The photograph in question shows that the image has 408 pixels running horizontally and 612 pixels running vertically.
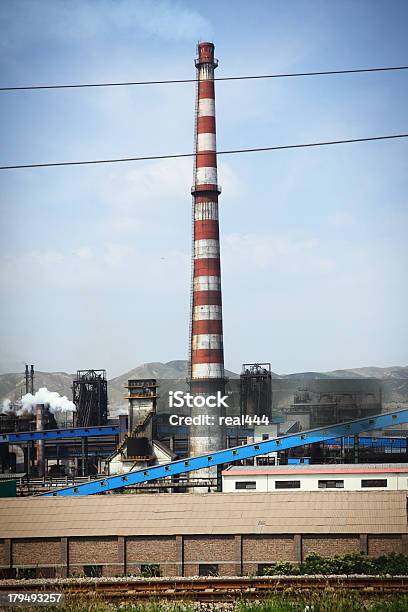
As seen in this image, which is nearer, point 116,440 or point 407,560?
point 407,560

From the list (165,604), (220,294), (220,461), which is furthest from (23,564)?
(220,294)

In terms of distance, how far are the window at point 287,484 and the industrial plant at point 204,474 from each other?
0.04 metres

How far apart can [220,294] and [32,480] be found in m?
12.5

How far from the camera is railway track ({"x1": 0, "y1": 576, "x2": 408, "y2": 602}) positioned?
1344 cm

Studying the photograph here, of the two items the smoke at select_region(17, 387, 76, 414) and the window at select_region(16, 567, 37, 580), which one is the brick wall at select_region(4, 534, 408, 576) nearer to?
the window at select_region(16, 567, 37, 580)

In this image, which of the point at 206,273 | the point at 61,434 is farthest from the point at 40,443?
the point at 206,273

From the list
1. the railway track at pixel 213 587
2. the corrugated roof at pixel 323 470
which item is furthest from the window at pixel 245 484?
the railway track at pixel 213 587

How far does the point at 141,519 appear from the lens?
1925 centimetres

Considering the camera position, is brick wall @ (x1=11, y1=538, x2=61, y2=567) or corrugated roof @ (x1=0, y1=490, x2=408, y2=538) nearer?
corrugated roof @ (x1=0, y1=490, x2=408, y2=538)

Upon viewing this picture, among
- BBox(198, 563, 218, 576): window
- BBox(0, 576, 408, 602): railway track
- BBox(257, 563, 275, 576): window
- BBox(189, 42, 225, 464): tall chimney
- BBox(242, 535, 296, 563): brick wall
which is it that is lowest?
BBox(198, 563, 218, 576): window

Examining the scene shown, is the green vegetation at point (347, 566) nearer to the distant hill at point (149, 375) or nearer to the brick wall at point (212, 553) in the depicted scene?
the brick wall at point (212, 553)

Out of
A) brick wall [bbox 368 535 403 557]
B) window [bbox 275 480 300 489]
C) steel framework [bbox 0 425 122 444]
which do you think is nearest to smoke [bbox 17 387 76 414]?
steel framework [bbox 0 425 122 444]

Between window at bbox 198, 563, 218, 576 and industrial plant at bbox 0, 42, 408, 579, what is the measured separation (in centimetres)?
2

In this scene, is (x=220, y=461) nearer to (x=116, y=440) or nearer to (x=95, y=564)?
(x=95, y=564)
